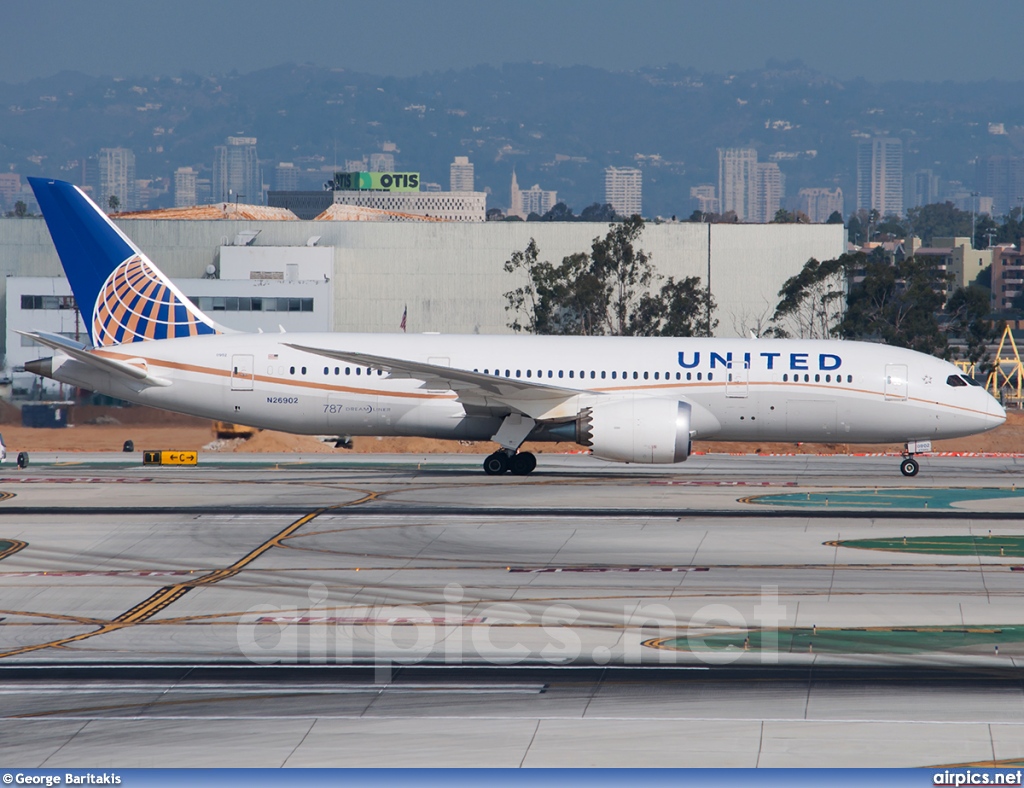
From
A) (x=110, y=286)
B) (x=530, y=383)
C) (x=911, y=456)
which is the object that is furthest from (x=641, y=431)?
(x=110, y=286)

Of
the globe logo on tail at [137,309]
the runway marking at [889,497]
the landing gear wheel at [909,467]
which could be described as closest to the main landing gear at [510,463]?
the runway marking at [889,497]

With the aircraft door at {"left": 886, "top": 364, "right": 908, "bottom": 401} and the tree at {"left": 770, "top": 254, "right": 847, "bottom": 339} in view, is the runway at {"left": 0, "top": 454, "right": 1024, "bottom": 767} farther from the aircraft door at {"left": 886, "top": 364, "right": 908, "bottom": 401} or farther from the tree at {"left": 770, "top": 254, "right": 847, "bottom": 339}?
the tree at {"left": 770, "top": 254, "right": 847, "bottom": 339}

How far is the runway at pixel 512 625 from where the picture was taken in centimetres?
1511

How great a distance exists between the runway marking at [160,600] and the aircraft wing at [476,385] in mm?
7980

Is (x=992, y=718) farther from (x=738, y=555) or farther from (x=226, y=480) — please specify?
(x=226, y=480)

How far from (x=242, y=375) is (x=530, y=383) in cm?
908

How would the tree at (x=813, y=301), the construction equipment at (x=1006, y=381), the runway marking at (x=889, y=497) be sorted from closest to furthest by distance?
the runway marking at (x=889, y=497), the construction equipment at (x=1006, y=381), the tree at (x=813, y=301)

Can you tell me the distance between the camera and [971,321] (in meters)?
94.4

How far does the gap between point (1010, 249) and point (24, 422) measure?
17193cm

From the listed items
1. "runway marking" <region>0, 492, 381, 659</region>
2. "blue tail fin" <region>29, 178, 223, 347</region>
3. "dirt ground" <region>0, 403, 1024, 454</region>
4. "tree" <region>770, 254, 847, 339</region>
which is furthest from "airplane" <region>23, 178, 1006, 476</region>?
"tree" <region>770, 254, 847, 339</region>

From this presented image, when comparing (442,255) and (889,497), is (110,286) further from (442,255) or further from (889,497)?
(442,255)

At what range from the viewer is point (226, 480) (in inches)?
1553

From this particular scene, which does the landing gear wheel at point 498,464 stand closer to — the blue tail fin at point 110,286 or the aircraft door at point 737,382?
the aircraft door at point 737,382

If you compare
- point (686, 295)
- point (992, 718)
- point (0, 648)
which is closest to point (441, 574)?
point (0, 648)
